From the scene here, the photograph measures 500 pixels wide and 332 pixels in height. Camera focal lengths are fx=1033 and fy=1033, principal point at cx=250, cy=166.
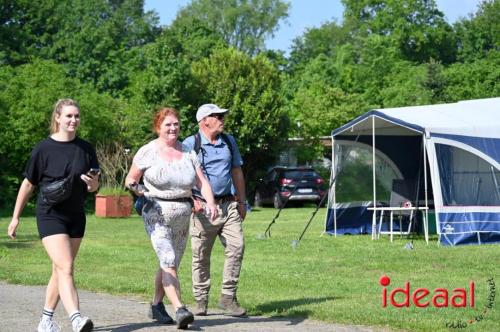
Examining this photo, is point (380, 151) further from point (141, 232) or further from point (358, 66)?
point (358, 66)

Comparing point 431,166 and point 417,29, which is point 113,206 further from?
point 417,29

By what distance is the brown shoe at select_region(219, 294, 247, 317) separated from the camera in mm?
9297

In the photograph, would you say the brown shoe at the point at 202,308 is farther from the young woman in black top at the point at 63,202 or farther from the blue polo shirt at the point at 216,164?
the young woman in black top at the point at 63,202

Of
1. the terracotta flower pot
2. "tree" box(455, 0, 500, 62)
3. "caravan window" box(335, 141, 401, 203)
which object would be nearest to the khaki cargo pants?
"caravan window" box(335, 141, 401, 203)

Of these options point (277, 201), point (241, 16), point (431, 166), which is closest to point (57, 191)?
point (431, 166)

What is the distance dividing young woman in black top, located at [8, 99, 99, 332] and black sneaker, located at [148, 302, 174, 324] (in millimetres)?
969

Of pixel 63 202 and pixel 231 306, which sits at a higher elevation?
pixel 63 202

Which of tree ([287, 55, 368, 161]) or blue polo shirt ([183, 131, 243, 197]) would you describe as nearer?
blue polo shirt ([183, 131, 243, 197])

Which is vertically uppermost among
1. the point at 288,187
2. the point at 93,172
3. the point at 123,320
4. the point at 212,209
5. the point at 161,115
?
the point at 161,115

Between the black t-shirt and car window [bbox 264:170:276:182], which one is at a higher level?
car window [bbox 264:170:276:182]

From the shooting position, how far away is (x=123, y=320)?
9008 mm

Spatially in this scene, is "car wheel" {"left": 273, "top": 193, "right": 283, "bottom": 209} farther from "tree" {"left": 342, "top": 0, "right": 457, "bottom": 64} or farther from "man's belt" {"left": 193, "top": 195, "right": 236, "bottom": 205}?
"tree" {"left": 342, "top": 0, "right": 457, "bottom": 64}

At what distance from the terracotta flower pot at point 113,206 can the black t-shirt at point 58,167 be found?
2165 centimetres

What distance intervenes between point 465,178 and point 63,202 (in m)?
12.1
